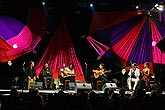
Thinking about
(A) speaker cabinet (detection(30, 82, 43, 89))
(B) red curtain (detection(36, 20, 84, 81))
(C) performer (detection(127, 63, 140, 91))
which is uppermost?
(B) red curtain (detection(36, 20, 84, 81))

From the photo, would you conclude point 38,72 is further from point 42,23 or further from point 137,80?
point 137,80

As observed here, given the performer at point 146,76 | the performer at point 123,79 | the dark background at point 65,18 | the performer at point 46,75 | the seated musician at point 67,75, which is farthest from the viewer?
the dark background at point 65,18

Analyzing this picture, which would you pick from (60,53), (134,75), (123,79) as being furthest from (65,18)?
(134,75)

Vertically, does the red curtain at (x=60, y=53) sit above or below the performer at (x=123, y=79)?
above

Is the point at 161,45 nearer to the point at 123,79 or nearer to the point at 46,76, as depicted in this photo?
the point at 123,79

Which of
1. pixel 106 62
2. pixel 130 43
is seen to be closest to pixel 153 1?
pixel 130 43

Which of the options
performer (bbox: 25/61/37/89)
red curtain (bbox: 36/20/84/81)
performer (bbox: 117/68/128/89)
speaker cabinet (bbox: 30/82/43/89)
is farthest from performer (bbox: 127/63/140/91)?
→ performer (bbox: 25/61/37/89)

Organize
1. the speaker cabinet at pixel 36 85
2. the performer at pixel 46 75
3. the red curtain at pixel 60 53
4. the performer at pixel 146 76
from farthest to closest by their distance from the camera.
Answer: the red curtain at pixel 60 53
the performer at pixel 46 75
the performer at pixel 146 76
the speaker cabinet at pixel 36 85

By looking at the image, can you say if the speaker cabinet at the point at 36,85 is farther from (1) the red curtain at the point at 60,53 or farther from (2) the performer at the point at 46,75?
(1) the red curtain at the point at 60,53

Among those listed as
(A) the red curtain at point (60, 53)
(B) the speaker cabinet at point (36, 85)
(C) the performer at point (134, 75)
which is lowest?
(B) the speaker cabinet at point (36, 85)


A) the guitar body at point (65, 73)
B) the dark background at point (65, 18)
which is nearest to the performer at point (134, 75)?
the dark background at point (65, 18)

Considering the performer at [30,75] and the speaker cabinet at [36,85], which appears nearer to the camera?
the speaker cabinet at [36,85]

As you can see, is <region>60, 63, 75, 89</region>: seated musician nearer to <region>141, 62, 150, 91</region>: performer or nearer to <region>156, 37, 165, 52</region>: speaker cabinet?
<region>141, 62, 150, 91</region>: performer

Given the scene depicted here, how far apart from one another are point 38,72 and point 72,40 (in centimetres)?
291
